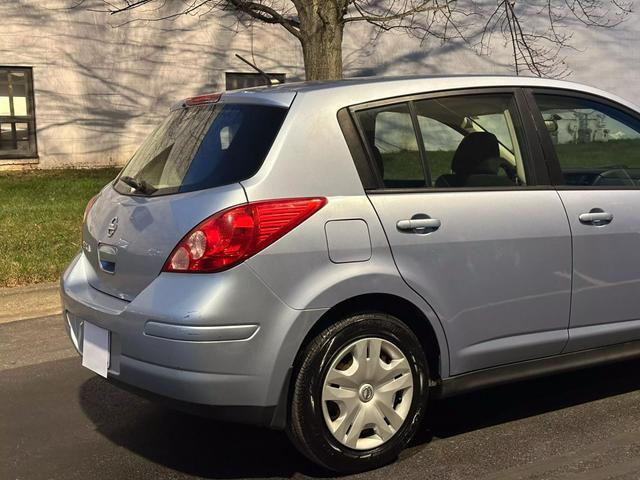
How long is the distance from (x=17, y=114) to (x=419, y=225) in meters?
13.9

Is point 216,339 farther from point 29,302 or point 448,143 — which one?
point 29,302

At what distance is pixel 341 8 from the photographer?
9.88m

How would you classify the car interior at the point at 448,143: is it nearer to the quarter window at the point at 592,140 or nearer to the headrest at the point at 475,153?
the headrest at the point at 475,153

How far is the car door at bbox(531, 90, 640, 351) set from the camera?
3.94 meters

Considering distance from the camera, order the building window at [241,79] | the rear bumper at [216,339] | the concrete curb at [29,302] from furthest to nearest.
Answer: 1. the building window at [241,79]
2. the concrete curb at [29,302]
3. the rear bumper at [216,339]

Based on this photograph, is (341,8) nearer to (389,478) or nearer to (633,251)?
(633,251)

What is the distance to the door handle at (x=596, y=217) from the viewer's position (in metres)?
3.92

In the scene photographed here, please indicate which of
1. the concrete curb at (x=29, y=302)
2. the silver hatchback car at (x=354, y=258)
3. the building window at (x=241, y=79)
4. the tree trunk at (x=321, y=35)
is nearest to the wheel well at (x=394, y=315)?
the silver hatchback car at (x=354, y=258)

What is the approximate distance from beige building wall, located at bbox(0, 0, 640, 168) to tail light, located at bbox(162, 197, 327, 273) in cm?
1317

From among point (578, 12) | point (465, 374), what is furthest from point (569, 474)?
point (578, 12)

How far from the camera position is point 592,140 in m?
4.44

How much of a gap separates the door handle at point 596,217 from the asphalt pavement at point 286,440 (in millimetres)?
1016

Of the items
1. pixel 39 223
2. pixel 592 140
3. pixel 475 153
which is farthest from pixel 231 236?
pixel 39 223

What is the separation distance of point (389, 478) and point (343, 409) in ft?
1.27
